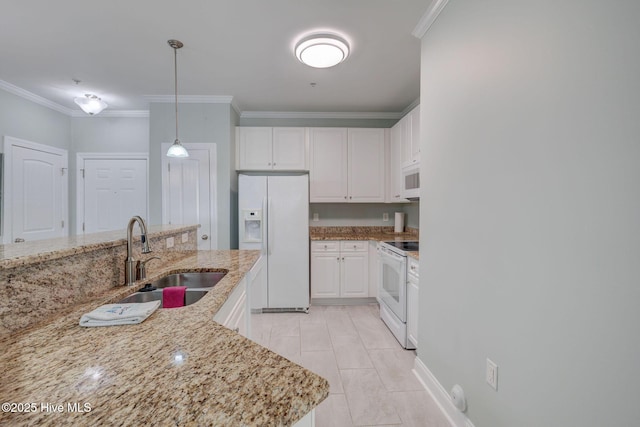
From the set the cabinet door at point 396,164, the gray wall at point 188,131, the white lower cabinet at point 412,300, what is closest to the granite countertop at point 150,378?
the white lower cabinet at point 412,300

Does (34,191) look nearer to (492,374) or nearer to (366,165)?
(366,165)

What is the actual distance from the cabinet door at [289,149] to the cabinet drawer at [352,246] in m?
1.14

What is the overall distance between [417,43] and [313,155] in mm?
1783

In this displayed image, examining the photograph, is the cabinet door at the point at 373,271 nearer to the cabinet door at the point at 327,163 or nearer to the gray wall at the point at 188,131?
the cabinet door at the point at 327,163

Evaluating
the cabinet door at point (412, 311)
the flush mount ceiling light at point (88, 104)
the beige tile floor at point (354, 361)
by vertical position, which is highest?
the flush mount ceiling light at point (88, 104)

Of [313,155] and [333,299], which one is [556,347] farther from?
[313,155]

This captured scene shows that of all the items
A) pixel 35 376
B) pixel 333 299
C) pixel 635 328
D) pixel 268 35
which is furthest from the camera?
pixel 333 299

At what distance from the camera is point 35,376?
0.62 meters

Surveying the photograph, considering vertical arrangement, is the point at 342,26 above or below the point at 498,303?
above

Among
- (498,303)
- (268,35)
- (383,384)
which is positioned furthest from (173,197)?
(498,303)

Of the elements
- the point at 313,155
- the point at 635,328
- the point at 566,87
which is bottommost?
the point at 635,328

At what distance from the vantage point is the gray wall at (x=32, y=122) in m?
3.00

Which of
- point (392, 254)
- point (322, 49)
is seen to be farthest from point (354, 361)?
point (322, 49)

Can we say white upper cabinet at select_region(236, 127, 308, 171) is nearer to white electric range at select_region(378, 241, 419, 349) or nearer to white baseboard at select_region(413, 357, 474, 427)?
white electric range at select_region(378, 241, 419, 349)
